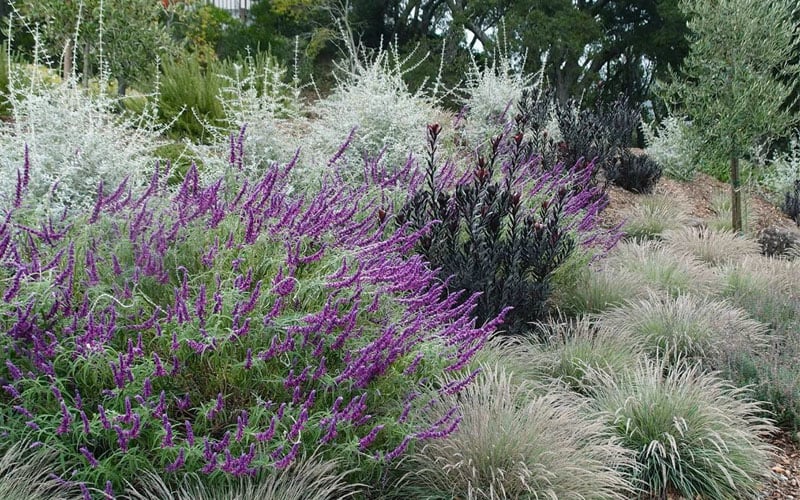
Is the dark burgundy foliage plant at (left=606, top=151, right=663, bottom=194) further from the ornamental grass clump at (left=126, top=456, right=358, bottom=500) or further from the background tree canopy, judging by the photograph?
the background tree canopy

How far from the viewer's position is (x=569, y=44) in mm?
20750

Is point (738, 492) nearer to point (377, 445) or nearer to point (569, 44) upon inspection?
point (377, 445)

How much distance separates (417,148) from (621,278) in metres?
2.40

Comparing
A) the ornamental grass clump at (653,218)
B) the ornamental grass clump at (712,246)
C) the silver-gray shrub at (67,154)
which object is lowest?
the ornamental grass clump at (653,218)

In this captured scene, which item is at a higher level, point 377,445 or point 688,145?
point 688,145

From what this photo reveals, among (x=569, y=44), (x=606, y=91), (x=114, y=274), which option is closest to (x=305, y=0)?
(x=569, y=44)

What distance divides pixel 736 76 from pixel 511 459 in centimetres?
698

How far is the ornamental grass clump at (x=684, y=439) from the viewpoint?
2936 millimetres

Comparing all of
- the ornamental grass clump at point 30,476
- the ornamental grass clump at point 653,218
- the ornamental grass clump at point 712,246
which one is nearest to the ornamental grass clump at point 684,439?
the ornamental grass clump at point 30,476

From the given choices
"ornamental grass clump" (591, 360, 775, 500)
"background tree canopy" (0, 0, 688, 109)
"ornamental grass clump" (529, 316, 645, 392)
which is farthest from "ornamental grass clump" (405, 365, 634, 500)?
"background tree canopy" (0, 0, 688, 109)

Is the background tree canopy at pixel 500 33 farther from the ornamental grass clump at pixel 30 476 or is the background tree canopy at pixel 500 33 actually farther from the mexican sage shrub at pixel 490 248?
the ornamental grass clump at pixel 30 476

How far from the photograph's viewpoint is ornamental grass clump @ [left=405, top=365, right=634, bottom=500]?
2.50m

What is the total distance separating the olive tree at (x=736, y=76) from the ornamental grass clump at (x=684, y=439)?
222 inches

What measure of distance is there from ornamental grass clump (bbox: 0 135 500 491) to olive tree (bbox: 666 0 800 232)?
6.41 m
